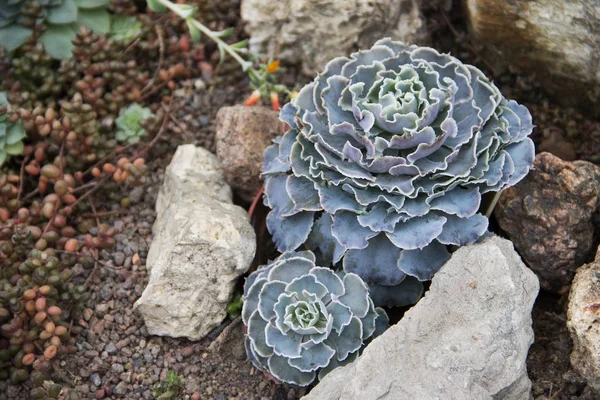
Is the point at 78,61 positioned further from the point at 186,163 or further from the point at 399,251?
the point at 399,251

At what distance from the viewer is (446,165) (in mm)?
2469

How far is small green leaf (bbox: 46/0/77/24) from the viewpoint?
3492mm

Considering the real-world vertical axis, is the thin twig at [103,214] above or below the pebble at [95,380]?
above

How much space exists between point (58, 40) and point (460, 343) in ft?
8.25

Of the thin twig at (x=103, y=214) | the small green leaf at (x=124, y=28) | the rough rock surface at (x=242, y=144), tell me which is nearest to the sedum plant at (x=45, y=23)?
the small green leaf at (x=124, y=28)

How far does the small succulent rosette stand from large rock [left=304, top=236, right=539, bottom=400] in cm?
15

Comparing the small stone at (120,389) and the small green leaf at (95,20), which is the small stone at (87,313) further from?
the small green leaf at (95,20)

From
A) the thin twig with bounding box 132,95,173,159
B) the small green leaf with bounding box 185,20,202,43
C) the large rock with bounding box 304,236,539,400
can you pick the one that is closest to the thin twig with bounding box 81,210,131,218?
the thin twig with bounding box 132,95,173,159

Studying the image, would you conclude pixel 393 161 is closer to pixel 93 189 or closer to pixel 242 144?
pixel 242 144

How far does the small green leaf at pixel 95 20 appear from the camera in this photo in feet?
12.0

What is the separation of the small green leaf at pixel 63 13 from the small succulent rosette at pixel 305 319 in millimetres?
1754

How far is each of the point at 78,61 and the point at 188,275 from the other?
1.44 metres

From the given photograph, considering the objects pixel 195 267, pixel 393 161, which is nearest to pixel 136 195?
pixel 195 267

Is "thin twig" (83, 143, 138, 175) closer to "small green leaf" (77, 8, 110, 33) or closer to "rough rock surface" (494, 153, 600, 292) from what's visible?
"small green leaf" (77, 8, 110, 33)
